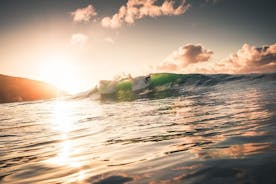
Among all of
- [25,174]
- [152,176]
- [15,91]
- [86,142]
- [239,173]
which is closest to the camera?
[239,173]

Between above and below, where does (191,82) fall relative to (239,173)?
above

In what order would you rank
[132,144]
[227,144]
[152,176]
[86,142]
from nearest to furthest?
[152,176]
[227,144]
[132,144]
[86,142]

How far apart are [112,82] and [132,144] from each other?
4110 cm

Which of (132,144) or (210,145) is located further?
(132,144)

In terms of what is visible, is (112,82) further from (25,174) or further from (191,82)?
(25,174)

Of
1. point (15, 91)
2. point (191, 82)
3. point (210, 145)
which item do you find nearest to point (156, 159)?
point (210, 145)

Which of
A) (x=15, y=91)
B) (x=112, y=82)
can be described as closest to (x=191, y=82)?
(x=112, y=82)

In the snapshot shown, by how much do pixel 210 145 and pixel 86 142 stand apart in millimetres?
2950

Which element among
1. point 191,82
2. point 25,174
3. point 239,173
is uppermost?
point 191,82

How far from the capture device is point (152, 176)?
2.75m

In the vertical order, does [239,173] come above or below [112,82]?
below

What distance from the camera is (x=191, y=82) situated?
44688 mm

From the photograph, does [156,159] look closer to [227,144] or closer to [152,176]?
[152,176]

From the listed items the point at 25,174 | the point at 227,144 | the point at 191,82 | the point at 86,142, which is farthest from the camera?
the point at 191,82
